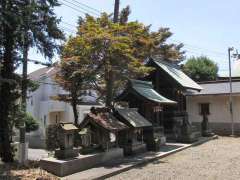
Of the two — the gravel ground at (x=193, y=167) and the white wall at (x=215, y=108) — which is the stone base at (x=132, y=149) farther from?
the white wall at (x=215, y=108)

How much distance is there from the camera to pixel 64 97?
2064 cm

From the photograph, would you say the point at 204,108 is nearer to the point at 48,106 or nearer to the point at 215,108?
the point at 215,108

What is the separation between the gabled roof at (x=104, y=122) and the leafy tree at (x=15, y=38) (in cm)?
287

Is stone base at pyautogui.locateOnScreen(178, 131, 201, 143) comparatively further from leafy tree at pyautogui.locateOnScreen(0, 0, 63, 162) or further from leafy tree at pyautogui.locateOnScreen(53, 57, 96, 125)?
leafy tree at pyautogui.locateOnScreen(0, 0, 63, 162)

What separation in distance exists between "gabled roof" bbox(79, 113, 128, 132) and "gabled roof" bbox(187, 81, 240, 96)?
16.3 metres

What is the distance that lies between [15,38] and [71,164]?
4783mm

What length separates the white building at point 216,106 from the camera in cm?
2891

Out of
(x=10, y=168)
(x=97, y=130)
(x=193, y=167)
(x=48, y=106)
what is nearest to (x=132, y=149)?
(x=97, y=130)

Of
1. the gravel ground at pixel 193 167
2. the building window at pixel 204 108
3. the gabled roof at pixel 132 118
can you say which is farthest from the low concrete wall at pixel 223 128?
the gabled roof at pixel 132 118

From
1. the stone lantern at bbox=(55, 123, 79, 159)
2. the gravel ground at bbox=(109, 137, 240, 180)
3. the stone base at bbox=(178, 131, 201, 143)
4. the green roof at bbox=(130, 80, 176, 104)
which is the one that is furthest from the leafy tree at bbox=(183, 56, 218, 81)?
the stone lantern at bbox=(55, 123, 79, 159)

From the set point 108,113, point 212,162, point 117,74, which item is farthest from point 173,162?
point 117,74

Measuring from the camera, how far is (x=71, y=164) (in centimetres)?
1109

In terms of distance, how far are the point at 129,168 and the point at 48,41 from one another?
222 inches

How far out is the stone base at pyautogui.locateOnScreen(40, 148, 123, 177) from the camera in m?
10.7
